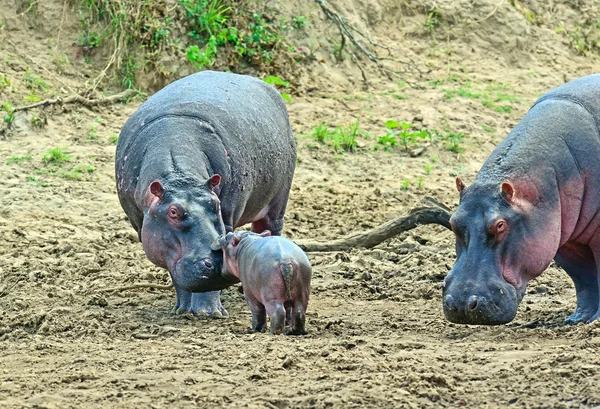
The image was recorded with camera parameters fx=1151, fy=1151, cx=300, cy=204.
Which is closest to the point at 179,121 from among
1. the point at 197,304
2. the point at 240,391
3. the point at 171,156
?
the point at 171,156

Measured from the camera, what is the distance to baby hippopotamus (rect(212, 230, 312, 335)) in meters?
6.56

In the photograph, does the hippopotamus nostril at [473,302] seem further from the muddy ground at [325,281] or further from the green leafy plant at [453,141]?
the green leafy plant at [453,141]

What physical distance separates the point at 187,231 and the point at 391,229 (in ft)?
9.11

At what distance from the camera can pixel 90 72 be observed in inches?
508

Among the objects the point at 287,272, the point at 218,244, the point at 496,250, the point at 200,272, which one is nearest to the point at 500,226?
the point at 496,250

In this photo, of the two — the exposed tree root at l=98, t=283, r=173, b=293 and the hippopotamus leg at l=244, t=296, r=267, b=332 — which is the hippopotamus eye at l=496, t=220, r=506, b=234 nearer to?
the hippopotamus leg at l=244, t=296, r=267, b=332

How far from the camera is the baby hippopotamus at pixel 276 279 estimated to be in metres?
6.56

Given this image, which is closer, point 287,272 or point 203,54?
point 287,272

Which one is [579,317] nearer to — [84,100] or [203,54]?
[84,100]

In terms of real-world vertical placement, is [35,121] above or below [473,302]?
below

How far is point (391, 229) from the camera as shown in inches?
376

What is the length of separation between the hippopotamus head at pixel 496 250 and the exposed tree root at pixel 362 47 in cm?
761

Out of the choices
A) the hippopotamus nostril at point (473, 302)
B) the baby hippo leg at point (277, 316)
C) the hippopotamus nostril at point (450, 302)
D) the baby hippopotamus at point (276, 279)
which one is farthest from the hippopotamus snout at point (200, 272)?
the hippopotamus nostril at point (473, 302)

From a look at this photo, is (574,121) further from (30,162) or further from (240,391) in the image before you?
(30,162)
